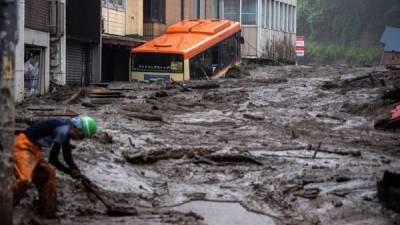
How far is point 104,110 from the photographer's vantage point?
20406 mm

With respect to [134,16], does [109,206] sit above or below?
below

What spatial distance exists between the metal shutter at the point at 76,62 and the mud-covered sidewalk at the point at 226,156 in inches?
151

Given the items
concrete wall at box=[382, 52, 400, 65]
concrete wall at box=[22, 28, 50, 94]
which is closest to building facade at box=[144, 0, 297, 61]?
concrete wall at box=[382, 52, 400, 65]

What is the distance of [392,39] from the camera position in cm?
4025

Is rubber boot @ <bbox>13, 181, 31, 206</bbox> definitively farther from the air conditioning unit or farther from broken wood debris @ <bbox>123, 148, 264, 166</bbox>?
the air conditioning unit

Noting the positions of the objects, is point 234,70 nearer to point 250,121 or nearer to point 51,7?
point 51,7

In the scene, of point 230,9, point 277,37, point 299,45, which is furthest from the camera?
point 299,45

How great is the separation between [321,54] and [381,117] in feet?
198

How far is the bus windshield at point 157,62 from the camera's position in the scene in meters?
28.9

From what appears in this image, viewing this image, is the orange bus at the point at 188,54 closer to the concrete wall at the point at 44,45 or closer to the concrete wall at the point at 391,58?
the concrete wall at the point at 44,45

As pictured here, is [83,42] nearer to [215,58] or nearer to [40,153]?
[215,58]

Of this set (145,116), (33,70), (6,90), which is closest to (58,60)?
(33,70)

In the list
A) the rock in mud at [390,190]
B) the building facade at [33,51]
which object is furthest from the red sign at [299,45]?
the rock in mud at [390,190]

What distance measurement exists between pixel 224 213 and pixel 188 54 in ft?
61.7
